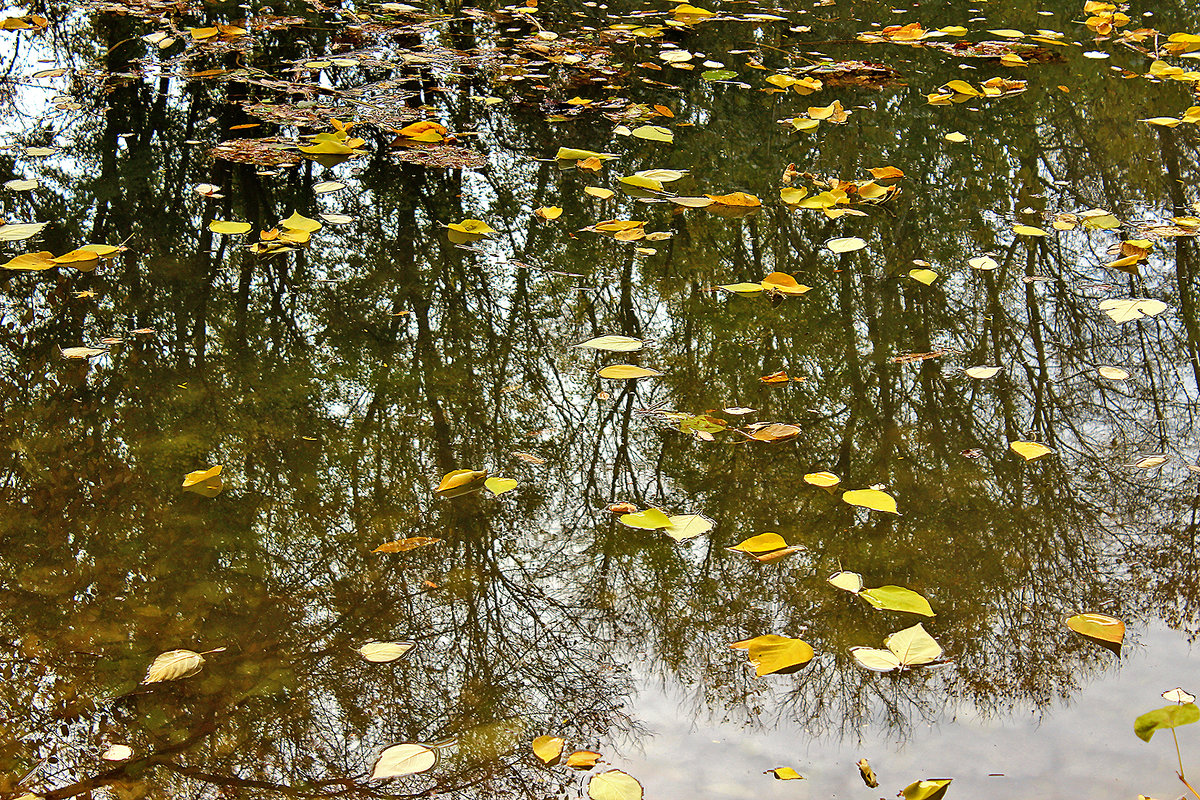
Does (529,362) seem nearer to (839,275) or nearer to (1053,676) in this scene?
(839,275)

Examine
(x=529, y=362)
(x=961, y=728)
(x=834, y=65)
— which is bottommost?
(x=961, y=728)

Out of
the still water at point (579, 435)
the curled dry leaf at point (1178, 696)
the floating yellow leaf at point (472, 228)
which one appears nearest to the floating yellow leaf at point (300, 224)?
the still water at point (579, 435)

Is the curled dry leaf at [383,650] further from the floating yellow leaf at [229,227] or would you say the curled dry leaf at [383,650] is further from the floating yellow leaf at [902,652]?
the floating yellow leaf at [229,227]

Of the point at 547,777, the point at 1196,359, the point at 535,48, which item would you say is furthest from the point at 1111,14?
the point at 547,777

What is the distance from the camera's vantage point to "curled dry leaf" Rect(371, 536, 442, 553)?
1.36 meters

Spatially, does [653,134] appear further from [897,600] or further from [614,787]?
[614,787]

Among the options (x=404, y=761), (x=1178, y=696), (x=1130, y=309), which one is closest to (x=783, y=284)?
(x=1130, y=309)

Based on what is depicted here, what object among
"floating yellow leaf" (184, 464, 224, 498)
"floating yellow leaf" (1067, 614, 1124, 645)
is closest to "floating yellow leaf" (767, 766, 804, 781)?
"floating yellow leaf" (1067, 614, 1124, 645)

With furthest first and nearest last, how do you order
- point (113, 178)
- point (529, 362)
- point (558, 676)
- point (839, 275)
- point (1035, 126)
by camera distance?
point (1035, 126), point (113, 178), point (839, 275), point (529, 362), point (558, 676)

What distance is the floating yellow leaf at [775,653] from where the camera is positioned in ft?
3.88

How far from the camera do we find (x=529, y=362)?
185 centimetres

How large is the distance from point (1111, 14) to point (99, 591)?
539 centimetres

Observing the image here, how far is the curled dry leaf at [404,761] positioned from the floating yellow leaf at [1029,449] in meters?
1.22

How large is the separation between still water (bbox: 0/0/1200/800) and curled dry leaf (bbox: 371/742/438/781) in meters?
0.01
